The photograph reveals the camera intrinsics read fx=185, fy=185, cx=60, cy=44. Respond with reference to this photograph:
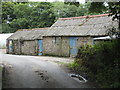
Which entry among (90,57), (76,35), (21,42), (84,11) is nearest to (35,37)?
(21,42)

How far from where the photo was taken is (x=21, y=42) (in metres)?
24.8

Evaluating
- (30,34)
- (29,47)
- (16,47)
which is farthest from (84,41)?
(16,47)

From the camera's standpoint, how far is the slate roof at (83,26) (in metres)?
18.3

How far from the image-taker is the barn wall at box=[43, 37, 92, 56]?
64.7 feet

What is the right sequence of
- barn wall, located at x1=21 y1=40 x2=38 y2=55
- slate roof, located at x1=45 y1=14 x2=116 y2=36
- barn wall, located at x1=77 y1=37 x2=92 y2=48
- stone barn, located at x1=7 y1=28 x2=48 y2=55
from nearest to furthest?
barn wall, located at x1=77 y1=37 x2=92 y2=48, slate roof, located at x1=45 y1=14 x2=116 y2=36, stone barn, located at x1=7 y1=28 x2=48 y2=55, barn wall, located at x1=21 y1=40 x2=38 y2=55

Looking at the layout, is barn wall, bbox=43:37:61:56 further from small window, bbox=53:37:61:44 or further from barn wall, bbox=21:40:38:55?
barn wall, bbox=21:40:38:55

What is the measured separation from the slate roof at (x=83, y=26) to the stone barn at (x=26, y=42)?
2.56 metres

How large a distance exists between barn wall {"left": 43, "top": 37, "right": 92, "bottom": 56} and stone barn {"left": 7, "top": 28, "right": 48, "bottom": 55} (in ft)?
4.64

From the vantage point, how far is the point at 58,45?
20.4m

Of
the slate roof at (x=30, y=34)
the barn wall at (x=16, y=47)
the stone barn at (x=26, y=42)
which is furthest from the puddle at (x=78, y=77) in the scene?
the barn wall at (x=16, y=47)

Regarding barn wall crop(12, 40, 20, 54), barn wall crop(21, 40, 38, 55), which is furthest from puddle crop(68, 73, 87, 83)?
barn wall crop(12, 40, 20, 54)

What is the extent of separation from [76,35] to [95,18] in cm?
348

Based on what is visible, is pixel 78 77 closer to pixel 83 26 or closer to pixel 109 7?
pixel 109 7

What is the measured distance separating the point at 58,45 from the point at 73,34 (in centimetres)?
228
